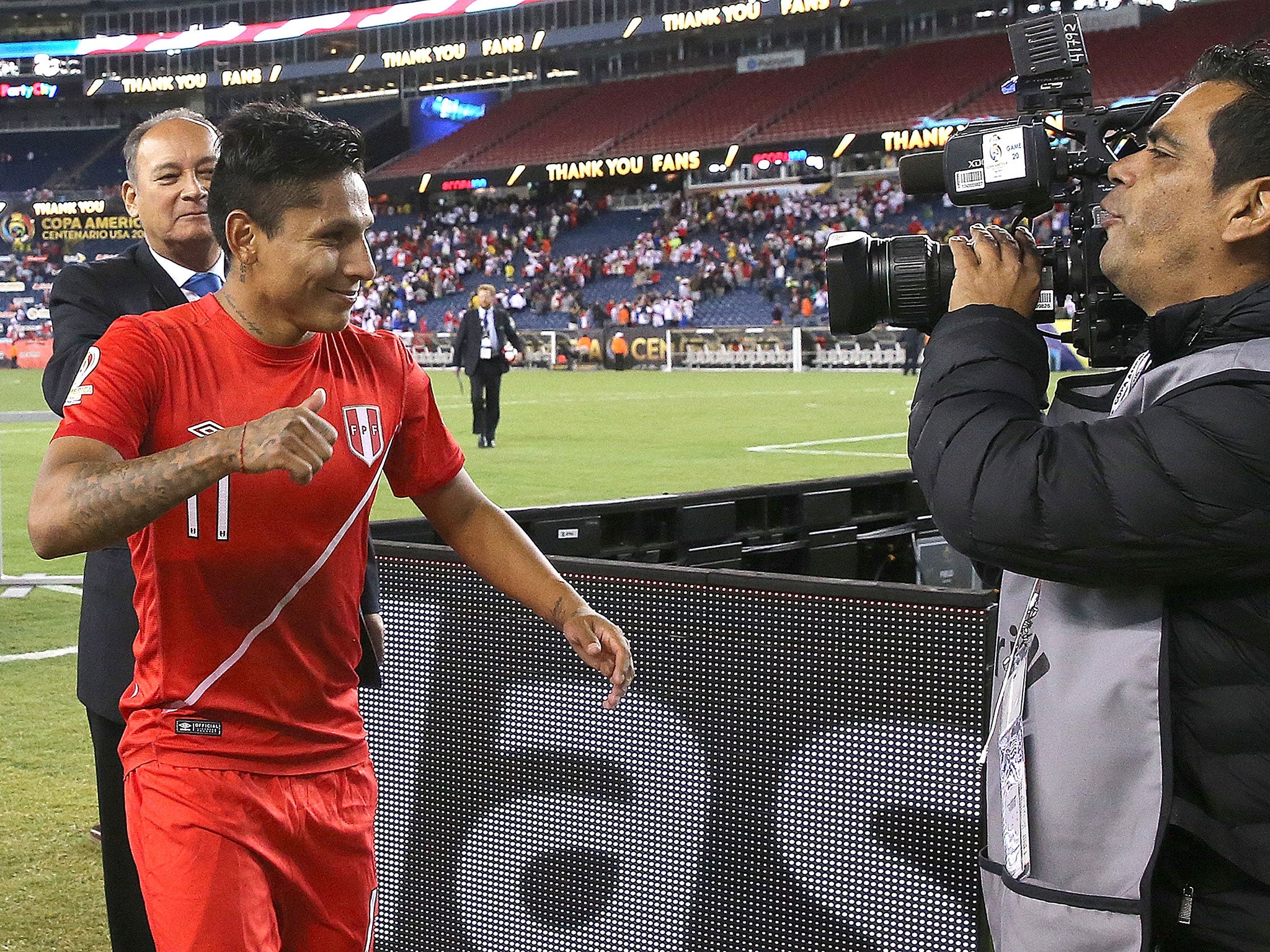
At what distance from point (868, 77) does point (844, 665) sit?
45.1 m

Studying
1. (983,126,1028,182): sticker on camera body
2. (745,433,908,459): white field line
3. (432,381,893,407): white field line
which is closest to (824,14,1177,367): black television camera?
(983,126,1028,182): sticker on camera body

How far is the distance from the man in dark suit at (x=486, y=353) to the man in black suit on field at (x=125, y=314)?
1299 cm

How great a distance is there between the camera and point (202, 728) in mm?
2207

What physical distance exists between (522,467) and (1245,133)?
1267cm

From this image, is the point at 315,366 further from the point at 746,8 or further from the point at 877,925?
the point at 746,8

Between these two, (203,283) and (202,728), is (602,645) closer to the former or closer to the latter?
(202,728)

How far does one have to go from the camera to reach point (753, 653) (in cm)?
302

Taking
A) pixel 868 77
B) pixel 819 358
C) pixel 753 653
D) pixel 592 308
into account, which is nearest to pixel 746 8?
pixel 868 77

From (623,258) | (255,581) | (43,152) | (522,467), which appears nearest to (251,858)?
(255,581)

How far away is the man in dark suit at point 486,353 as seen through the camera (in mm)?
16766

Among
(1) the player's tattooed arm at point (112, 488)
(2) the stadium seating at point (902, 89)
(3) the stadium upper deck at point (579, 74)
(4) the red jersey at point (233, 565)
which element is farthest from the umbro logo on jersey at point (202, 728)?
(2) the stadium seating at point (902, 89)

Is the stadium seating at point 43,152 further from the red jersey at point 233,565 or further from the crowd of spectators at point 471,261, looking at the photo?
the red jersey at point 233,565

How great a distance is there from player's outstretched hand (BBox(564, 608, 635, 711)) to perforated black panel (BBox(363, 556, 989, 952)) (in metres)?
0.58

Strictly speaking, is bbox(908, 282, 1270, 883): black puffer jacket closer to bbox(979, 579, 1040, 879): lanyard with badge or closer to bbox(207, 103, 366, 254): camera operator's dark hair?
bbox(979, 579, 1040, 879): lanyard with badge
